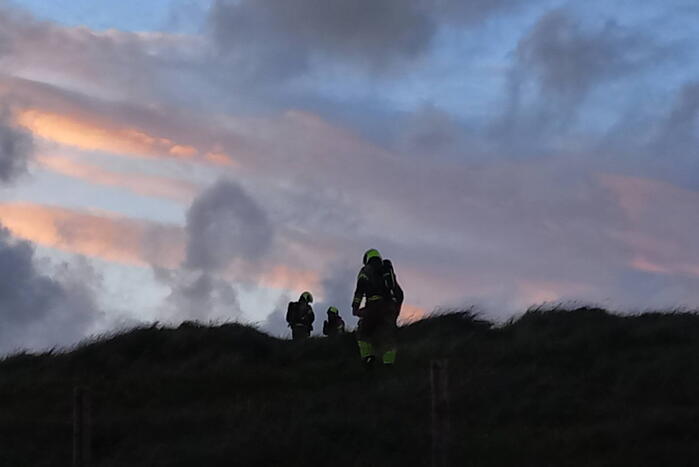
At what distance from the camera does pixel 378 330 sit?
2009 centimetres

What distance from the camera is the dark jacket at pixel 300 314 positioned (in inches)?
1242

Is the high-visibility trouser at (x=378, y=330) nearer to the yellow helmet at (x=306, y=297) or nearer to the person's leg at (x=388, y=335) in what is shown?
the person's leg at (x=388, y=335)

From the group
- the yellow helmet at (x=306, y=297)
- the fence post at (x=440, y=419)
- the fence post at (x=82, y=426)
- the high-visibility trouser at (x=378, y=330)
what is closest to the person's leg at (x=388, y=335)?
the high-visibility trouser at (x=378, y=330)

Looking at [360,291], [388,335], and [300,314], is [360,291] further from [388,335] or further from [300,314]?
[300,314]

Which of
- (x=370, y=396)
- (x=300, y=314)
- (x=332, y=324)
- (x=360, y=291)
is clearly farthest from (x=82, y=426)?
(x=332, y=324)

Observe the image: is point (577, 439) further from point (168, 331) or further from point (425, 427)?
point (168, 331)

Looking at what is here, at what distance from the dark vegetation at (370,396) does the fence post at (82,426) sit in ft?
6.31

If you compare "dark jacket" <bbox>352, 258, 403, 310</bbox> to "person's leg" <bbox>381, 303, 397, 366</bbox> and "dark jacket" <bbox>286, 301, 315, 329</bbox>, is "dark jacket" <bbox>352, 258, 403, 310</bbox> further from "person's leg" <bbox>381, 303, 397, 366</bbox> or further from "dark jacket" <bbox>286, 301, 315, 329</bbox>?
"dark jacket" <bbox>286, 301, 315, 329</bbox>

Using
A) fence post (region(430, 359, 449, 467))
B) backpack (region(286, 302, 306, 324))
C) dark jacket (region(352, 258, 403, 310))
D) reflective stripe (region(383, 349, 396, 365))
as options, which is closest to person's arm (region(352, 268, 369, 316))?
dark jacket (region(352, 258, 403, 310))

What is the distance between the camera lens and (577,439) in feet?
45.1

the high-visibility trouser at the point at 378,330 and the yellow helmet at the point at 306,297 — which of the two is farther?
the yellow helmet at the point at 306,297

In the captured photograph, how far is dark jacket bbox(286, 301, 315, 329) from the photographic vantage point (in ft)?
104

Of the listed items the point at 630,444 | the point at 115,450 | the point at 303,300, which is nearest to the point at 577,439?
the point at 630,444

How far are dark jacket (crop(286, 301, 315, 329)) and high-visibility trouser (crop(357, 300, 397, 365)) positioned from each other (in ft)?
36.4
